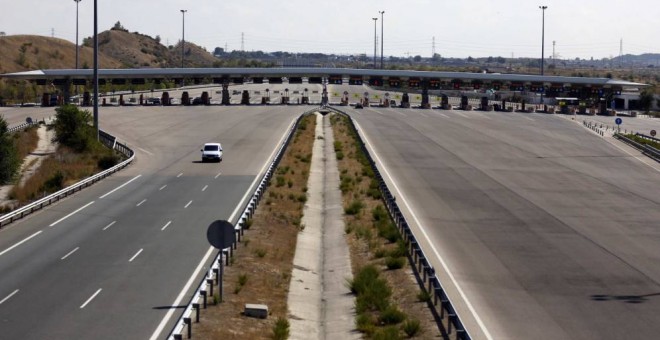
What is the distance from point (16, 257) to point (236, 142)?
44085 mm

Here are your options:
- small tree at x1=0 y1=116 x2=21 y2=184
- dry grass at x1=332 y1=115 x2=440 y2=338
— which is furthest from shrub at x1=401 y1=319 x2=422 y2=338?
small tree at x1=0 y1=116 x2=21 y2=184

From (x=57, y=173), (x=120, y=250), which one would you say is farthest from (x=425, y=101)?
(x=120, y=250)

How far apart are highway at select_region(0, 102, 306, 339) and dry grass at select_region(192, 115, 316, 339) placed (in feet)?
2.96

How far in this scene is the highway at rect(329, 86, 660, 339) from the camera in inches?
842

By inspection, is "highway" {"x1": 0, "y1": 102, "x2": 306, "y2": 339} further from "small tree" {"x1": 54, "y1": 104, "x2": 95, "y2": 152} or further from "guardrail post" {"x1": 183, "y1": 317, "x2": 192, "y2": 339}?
"small tree" {"x1": 54, "y1": 104, "x2": 95, "y2": 152}

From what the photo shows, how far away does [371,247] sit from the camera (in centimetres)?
3009

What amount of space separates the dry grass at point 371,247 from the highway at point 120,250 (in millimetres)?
4262

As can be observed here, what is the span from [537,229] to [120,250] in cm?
1360

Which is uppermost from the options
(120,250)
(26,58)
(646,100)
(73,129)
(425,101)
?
(26,58)

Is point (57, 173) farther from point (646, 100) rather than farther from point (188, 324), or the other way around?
point (646, 100)

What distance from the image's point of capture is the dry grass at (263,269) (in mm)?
19844

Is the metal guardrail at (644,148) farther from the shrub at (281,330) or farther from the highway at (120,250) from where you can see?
the shrub at (281,330)

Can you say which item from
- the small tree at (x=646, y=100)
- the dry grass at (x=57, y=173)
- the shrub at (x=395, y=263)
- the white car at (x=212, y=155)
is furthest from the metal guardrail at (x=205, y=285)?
the small tree at (x=646, y=100)

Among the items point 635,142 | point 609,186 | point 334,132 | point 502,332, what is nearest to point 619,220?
point 609,186
